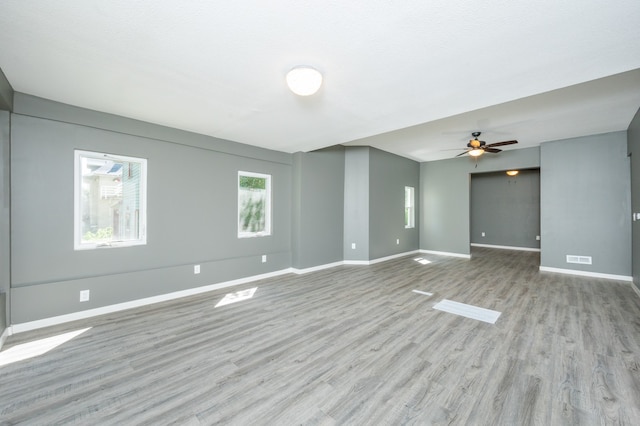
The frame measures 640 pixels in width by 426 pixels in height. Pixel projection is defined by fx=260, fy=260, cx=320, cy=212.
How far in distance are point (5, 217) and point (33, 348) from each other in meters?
1.36

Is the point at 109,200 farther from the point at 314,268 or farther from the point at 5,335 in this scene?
the point at 314,268

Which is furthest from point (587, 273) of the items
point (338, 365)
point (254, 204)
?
point (254, 204)

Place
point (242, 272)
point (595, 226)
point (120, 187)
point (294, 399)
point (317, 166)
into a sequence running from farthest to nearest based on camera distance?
point (317, 166) → point (595, 226) → point (242, 272) → point (120, 187) → point (294, 399)

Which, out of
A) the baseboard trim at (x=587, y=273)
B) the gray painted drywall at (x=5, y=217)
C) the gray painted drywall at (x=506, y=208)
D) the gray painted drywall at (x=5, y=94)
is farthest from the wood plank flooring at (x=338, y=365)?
the gray painted drywall at (x=506, y=208)

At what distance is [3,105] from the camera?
102 inches

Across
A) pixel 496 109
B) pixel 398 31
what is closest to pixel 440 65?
pixel 398 31

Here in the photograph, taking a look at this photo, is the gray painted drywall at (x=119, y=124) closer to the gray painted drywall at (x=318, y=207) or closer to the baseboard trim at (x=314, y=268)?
the gray painted drywall at (x=318, y=207)

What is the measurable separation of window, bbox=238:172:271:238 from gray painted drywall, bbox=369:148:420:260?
247cm

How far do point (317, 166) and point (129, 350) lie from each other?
431cm

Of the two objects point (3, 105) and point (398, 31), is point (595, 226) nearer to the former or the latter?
point (398, 31)

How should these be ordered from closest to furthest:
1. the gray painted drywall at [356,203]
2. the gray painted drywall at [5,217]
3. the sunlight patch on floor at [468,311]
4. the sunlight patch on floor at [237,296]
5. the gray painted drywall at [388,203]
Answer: the gray painted drywall at [5,217]
the sunlight patch on floor at [468,311]
the sunlight patch on floor at [237,296]
the gray painted drywall at [356,203]
the gray painted drywall at [388,203]

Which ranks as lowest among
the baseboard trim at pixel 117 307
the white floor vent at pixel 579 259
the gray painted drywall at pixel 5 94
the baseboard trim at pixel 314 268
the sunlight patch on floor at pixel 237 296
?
the sunlight patch on floor at pixel 237 296

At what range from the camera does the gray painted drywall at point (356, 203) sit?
6137mm

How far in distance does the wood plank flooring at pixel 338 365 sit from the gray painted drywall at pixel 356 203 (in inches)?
94.4
